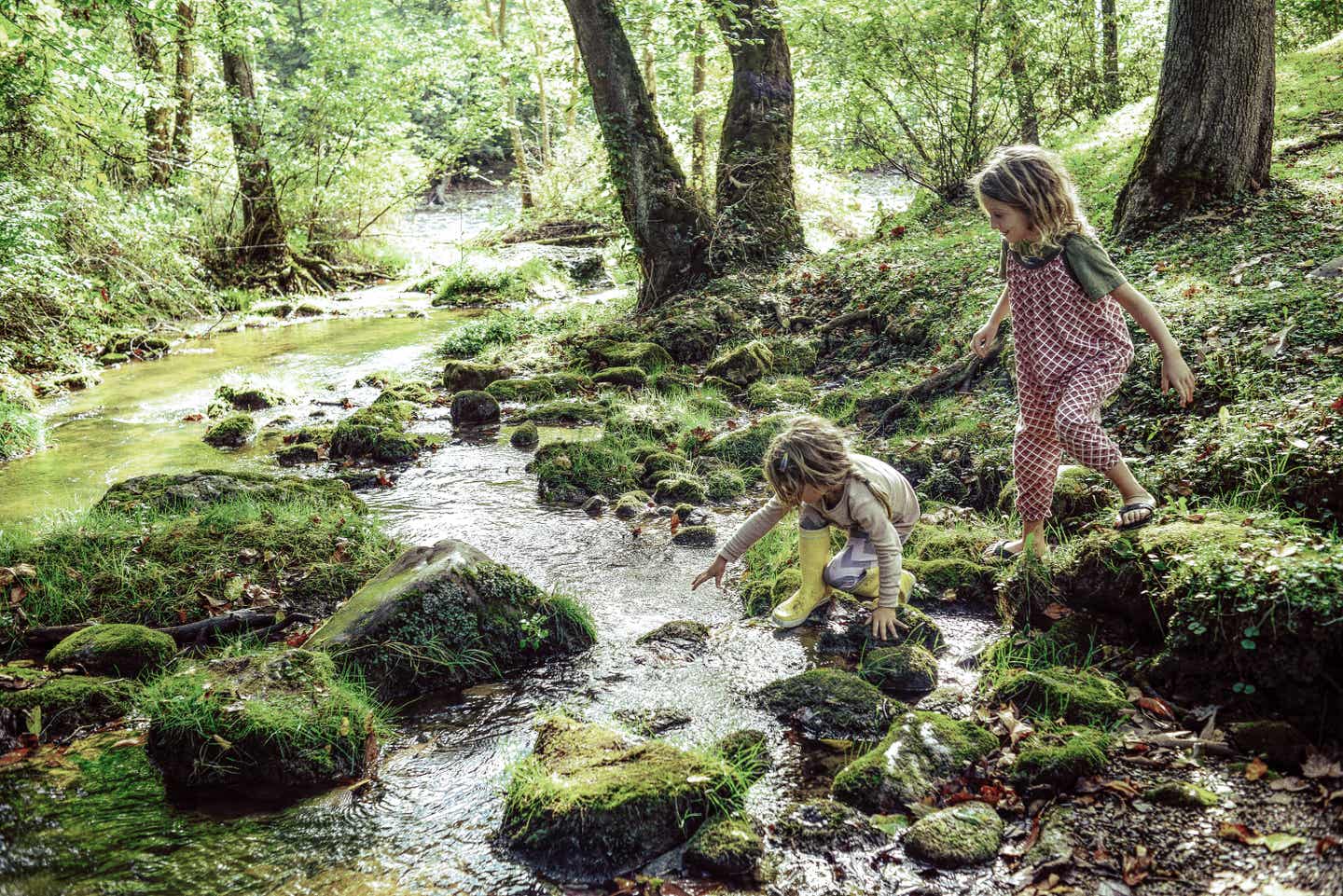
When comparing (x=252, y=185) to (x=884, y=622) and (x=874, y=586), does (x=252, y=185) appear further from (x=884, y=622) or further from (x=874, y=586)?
(x=884, y=622)

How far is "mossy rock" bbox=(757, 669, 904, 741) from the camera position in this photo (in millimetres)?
3848

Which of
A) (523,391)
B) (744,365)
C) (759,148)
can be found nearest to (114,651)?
(523,391)

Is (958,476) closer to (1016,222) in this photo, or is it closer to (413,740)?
(1016,222)

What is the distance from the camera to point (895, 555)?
14.0ft

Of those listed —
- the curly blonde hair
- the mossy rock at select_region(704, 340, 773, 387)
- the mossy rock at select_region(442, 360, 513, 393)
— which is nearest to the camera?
the curly blonde hair

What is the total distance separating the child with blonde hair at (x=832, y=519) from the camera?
4.13 metres

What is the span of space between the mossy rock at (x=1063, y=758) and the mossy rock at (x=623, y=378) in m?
7.91

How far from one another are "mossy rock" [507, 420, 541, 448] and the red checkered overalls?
574cm

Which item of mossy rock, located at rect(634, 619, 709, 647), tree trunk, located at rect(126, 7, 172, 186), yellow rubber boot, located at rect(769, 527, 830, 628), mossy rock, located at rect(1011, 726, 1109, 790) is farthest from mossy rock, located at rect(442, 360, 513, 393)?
mossy rock, located at rect(1011, 726, 1109, 790)

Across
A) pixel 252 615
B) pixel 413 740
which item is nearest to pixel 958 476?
pixel 413 740

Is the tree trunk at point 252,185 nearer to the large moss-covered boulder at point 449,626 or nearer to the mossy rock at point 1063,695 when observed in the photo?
the large moss-covered boulder at point 449,626

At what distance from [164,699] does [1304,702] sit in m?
4.73

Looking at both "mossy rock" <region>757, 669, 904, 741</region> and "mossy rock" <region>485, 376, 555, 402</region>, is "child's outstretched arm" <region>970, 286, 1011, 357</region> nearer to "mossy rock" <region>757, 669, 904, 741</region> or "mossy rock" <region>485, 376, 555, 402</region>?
"mossy rock" <region>757, 669, 904, 741</region>

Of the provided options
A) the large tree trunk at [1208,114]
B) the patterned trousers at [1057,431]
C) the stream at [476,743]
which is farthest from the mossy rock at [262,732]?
the large tree trunk at [1208,114]
